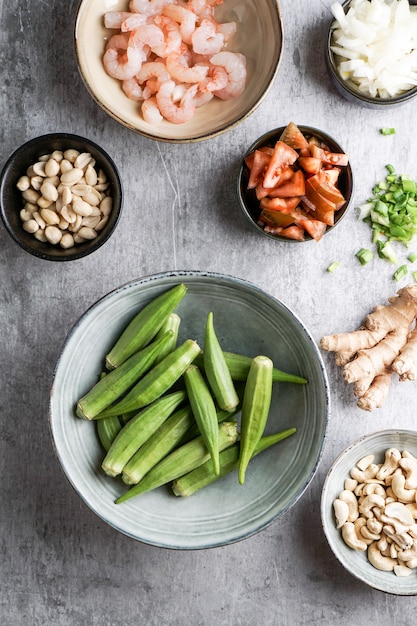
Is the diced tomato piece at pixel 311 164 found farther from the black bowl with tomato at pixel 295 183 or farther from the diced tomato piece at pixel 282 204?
the diced tomato piece at pixel 282 204

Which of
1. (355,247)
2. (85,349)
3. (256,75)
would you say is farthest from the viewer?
(355,247)

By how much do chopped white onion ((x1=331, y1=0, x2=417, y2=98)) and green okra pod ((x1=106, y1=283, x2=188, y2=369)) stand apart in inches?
40.2

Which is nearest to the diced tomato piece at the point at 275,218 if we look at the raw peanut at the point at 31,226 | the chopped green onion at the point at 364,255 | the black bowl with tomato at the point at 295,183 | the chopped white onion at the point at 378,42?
the black bowl with tomato at the point at 295,183

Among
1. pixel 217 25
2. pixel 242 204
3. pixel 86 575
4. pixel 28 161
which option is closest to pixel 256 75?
pixel 217 25

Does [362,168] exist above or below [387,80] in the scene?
below

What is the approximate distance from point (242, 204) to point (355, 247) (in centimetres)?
48

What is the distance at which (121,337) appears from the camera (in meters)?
2.29

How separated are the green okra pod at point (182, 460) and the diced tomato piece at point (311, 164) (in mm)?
910

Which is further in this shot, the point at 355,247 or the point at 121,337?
the point at 355,247

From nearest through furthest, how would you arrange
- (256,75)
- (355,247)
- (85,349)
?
(85,349), (256,75), (355,247)

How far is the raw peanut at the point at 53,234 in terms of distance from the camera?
7.57 ft

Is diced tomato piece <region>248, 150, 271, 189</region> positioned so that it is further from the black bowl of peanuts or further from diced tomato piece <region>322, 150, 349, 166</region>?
the black bowl of peanuts

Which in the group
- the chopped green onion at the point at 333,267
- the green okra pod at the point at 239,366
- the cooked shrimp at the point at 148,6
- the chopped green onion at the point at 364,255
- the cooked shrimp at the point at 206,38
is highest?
the cooked shrimp at the point at 148,6

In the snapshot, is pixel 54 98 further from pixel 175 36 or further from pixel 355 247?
pixel 355 247
